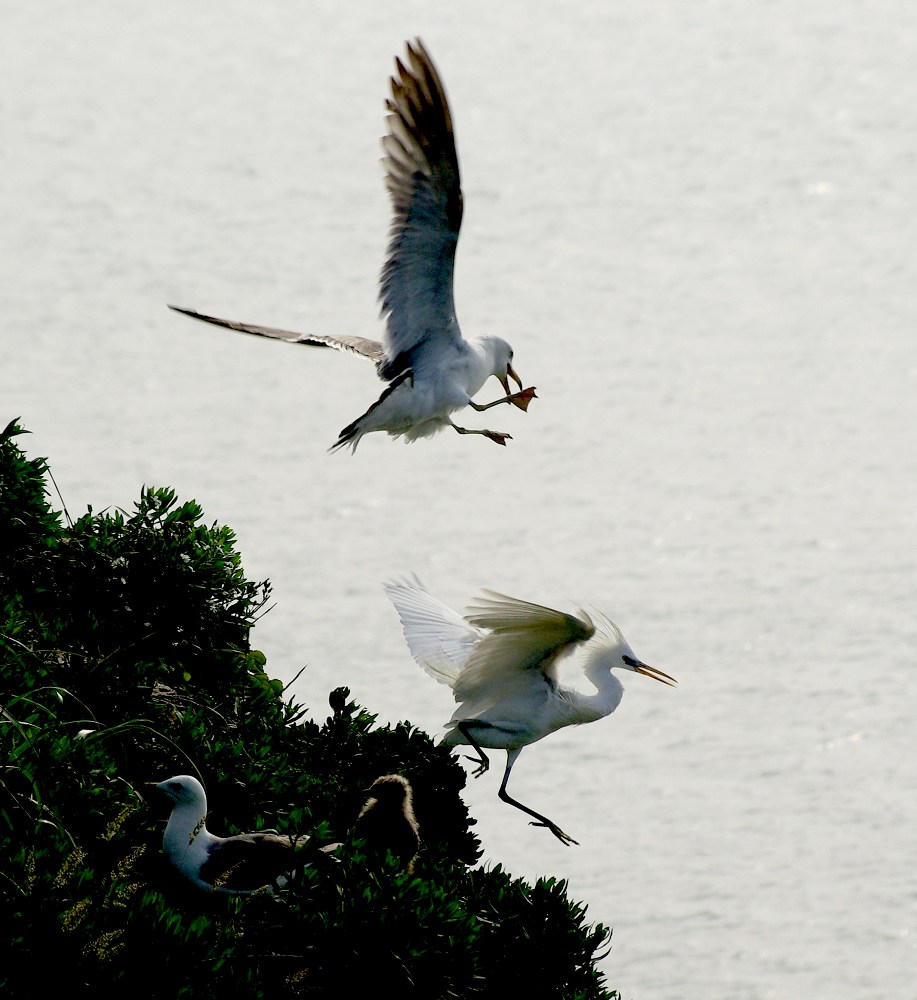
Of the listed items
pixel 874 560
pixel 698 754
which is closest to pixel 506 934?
pixel 698 754

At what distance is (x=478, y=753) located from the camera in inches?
322

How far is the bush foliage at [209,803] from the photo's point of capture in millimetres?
5223

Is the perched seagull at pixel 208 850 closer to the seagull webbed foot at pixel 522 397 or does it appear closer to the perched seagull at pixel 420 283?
the perched seagull at pixel 420 283

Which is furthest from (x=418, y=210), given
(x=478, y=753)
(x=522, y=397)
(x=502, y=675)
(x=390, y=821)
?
(x=390, y=821)

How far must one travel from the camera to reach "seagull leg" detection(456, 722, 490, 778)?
823 centimetres

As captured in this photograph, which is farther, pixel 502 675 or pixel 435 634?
pixel 435 634

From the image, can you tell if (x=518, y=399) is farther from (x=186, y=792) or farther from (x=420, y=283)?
(x=186, y=792)

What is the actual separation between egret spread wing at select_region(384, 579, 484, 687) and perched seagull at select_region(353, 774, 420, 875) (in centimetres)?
163

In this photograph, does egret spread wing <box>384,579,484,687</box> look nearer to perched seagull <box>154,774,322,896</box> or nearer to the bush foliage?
the bush foliage

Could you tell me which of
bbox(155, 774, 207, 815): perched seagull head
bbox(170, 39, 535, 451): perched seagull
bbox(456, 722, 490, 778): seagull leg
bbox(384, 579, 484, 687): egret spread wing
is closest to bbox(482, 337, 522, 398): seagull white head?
bbox(170, 39, 535, 451): perched seagull

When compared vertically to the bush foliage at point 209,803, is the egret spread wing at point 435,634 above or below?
above

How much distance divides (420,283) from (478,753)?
1991 millimetres

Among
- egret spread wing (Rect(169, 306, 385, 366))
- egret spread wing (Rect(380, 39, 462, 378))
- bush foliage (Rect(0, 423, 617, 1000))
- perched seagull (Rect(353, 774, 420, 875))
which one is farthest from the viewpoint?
egret spread wing (Rect(169, 306, 385, 366))

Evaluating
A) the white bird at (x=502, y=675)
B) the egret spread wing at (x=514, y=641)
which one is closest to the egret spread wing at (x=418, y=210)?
the white bird at (x=502, y=675)
